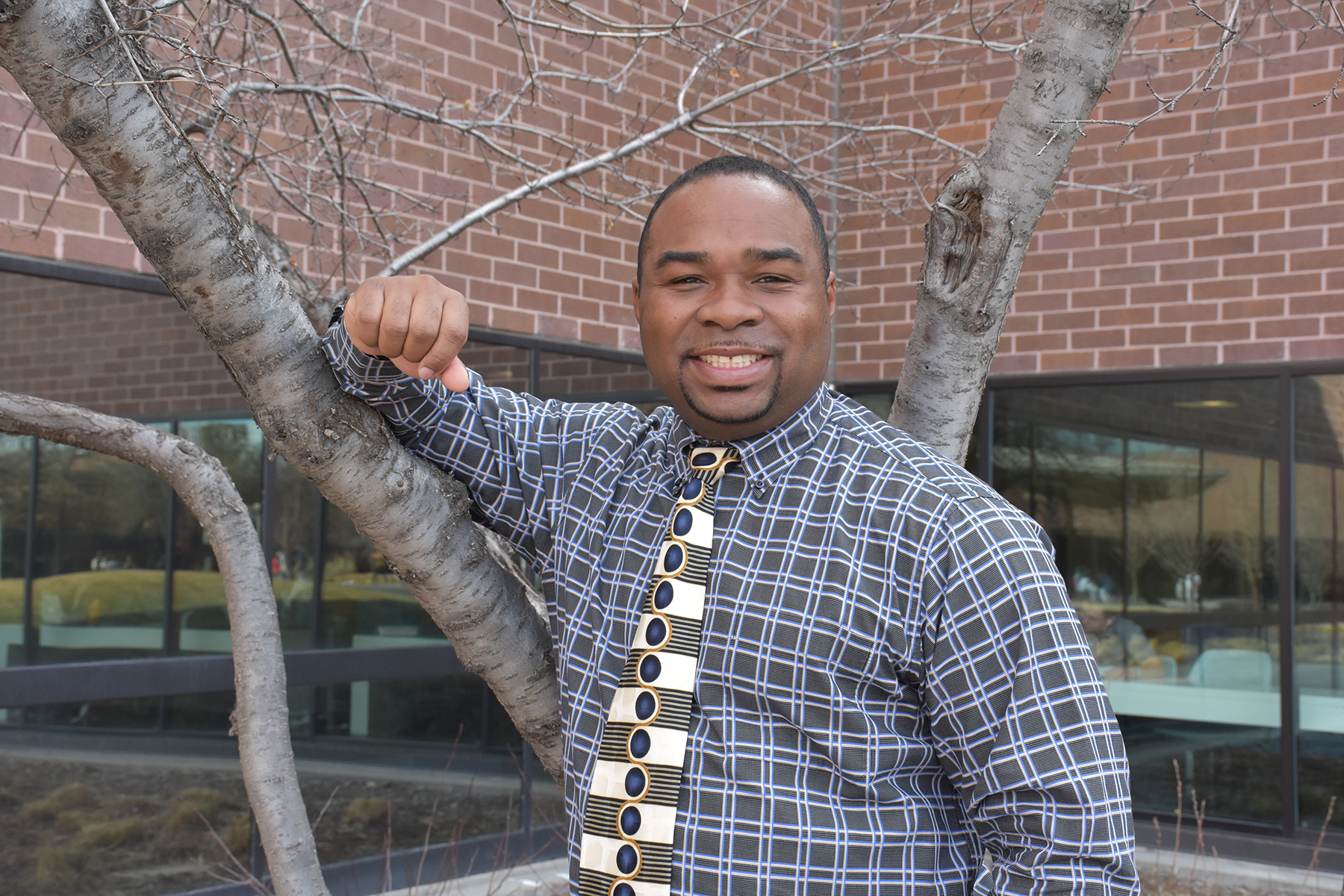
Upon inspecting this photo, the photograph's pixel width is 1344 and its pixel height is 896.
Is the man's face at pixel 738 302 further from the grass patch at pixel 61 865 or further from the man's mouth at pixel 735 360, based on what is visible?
the grass patch at pixel 61 865

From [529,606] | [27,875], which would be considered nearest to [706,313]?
[529,606]

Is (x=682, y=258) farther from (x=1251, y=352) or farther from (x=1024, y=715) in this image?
(x=1251, y=352)

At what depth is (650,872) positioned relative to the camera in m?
1.47

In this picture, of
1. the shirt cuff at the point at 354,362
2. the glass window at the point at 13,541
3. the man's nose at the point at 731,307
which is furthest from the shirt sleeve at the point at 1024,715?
the glass window at the point at 13,541

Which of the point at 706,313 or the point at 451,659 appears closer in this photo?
the point at 706,313

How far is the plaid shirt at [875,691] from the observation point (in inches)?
54.5

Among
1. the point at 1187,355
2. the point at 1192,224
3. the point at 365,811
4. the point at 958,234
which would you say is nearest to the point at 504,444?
the point at 958,234

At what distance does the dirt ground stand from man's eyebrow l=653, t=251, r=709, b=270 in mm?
3042

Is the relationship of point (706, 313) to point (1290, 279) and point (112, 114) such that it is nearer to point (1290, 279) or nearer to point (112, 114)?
point (112, 114)

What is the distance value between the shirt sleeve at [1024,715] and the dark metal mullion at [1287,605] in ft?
17.4

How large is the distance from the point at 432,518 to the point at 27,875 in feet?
12.1

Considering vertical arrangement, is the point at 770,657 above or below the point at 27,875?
above

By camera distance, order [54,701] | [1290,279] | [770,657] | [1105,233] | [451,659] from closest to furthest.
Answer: [770,657] < [54,701] < [451,659] < [1290,279] < [1105,233]

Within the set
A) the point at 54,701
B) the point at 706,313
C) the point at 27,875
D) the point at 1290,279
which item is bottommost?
the point at 27,875
